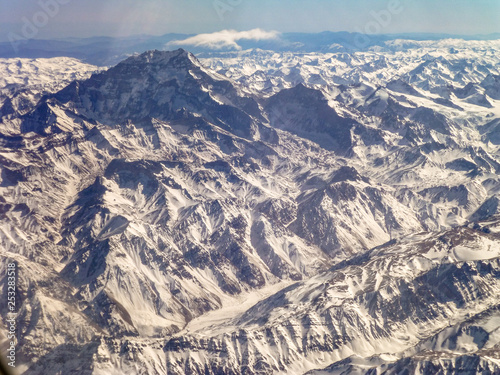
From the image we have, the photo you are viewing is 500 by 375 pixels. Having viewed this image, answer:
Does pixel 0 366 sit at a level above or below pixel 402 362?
above

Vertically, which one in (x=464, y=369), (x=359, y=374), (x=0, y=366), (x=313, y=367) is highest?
(x=0, y=366)

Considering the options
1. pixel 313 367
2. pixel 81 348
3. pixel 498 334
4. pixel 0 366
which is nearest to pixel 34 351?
pixel 81 348

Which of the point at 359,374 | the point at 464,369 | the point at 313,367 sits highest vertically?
the point at 464,369

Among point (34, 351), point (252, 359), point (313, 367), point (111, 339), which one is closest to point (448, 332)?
point (313, 367)

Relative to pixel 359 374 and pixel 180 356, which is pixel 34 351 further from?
pixel 359 374

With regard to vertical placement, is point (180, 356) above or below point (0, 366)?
below

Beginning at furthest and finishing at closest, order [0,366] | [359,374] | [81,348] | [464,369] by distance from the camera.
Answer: [81,348]
[359,374]
[464,369]
[0,366]

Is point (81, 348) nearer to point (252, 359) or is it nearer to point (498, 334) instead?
point (252, 359)

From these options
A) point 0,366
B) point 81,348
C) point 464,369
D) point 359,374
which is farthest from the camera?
point 81,348

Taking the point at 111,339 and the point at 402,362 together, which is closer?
the point at 402,362
